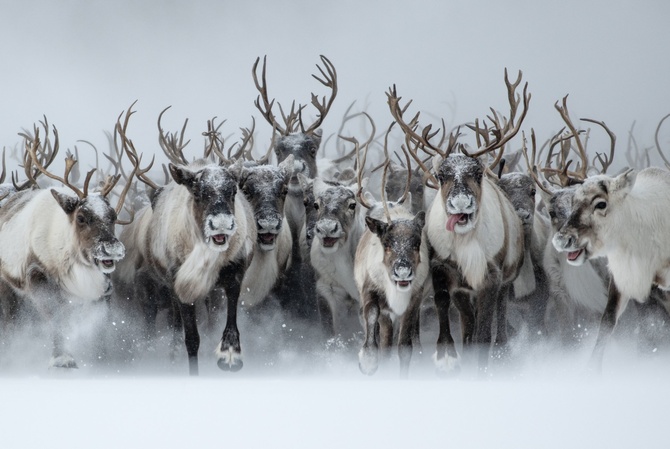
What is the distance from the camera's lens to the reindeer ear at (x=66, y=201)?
8203 millimetres

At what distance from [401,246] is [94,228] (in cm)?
239

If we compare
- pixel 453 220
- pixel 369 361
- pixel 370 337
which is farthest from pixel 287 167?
pixel 369 361

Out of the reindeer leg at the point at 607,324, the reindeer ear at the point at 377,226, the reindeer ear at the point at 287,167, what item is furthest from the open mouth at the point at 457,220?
the reindeer ear at the point at 287,167

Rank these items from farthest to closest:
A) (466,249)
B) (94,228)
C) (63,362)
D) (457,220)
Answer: (63,362) < (94,228) < (466,249) < (457,220)

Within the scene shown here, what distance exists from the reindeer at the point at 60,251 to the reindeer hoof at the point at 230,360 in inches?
42.4

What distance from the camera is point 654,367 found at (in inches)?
309

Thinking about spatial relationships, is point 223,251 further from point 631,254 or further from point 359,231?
point 631,254

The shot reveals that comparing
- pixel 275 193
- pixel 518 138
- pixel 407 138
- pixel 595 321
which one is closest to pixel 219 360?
pixel 275 193

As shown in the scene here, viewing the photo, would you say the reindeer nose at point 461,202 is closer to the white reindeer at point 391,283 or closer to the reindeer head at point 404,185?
the white reindeer at point 391,283

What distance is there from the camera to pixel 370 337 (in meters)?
7.55

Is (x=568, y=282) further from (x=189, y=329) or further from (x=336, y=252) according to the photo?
(x=189, y=329)

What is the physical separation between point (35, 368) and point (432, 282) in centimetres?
339

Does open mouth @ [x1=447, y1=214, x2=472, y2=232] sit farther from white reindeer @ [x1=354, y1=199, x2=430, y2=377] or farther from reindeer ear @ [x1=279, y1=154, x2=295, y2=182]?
reindeer ear @ [x1=279, y1=154, x2=295, y2=182]

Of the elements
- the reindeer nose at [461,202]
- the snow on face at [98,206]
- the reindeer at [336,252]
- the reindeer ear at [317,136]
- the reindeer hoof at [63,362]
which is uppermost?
the reindeer ear at [317,136]
